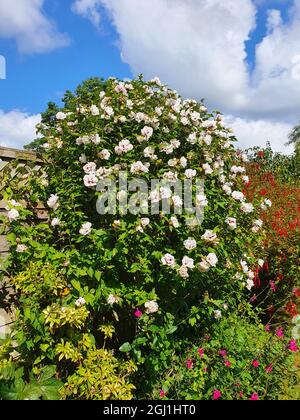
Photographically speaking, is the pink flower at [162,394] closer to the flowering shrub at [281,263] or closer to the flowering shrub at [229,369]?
the flowering shrub at [229,369]

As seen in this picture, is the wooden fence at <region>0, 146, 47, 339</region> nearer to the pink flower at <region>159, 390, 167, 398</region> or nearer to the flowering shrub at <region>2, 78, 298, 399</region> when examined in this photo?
the flowering shrub at <region>2, 78, 298, 399</region>

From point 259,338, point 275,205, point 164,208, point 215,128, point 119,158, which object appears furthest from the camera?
point 275,205

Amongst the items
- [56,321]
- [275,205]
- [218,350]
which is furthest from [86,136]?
[275,205]

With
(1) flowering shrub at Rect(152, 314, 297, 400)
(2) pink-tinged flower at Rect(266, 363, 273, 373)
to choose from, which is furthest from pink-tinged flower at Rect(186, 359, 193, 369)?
(2) pink-tinged flower at Rect(266, 363, 273, 373)

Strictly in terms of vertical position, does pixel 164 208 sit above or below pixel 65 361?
above

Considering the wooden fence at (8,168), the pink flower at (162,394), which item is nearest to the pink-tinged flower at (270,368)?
the pink flower at (162,394)

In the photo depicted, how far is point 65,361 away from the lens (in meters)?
3.71

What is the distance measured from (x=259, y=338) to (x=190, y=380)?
1.14m

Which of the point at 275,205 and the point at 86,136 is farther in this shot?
the point at 275,205

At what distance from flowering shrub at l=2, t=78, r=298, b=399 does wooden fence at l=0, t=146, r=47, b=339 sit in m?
0.09

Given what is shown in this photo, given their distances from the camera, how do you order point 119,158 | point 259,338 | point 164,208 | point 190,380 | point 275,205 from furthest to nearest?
point 275,205
point 259,338
point 119,158
point 164,208
point 190,380

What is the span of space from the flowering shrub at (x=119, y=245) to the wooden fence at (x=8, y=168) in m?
0.09

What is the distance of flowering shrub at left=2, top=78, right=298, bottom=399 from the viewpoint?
344 centimetres
